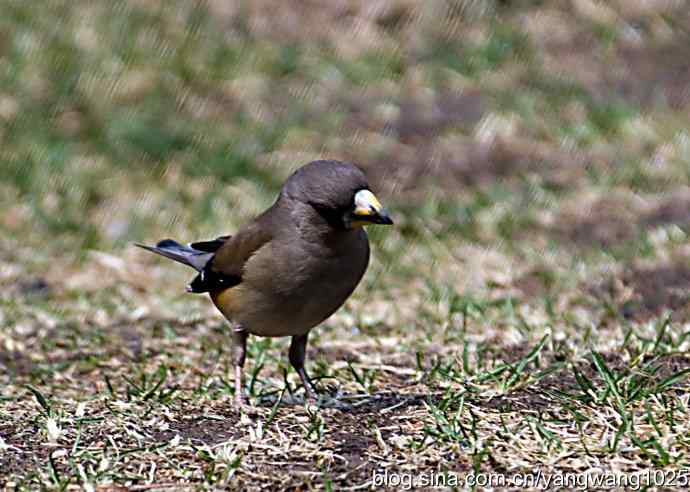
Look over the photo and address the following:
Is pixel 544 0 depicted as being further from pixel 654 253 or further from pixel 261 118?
pixel 654 253

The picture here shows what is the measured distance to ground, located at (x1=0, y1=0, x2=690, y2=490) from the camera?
4.68m

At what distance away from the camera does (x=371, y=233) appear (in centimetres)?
881

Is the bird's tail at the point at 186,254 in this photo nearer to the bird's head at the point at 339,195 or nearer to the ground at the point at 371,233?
the ground at the point at 371,233

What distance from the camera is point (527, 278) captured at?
788cm

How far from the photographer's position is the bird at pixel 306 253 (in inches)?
195

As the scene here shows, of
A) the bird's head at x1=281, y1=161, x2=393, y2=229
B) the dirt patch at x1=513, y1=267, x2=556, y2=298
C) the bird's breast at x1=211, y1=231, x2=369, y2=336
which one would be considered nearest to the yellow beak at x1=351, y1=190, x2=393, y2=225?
the bird's head at x1=281, y1=161, x2=393, y2=229

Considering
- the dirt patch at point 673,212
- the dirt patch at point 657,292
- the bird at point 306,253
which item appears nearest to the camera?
the bird at point 306,253

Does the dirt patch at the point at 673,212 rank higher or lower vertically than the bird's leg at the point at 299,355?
higher

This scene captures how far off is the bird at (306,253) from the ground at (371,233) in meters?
0.42

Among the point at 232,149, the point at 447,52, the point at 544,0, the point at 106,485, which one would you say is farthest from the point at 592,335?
the point at 544,0

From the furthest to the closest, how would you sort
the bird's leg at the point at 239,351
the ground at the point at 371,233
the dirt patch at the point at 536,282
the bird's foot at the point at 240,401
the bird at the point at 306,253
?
1. the dirt patch at the point at 536,282
2. the bird's leg at the point at 239,351
3. the bird's foot at the point at 240,401
4. the bird at the point at 306,253
5. the ground at the point at 371,233

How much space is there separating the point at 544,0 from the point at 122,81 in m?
4.34

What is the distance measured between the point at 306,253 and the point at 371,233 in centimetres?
382

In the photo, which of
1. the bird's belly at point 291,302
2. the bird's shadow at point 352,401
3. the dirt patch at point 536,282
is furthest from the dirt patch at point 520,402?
A: the dirt patch at point 536,282
